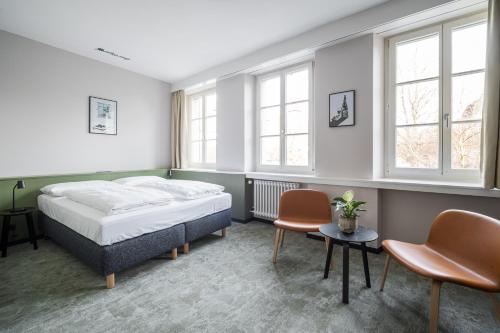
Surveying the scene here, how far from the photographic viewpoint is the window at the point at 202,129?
4715 millimetres

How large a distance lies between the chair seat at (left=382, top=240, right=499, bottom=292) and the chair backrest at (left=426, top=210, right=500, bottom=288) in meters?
0.04

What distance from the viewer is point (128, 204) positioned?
2.27 meters

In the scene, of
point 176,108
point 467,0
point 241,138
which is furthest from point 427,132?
point 176,108

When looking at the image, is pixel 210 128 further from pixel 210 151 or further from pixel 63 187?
pixel 63 187

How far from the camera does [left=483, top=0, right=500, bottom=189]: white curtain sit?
198cm

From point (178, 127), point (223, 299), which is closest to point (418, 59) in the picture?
point (223, 299)

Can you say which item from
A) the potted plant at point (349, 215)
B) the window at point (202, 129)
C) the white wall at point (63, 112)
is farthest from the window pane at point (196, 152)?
the potted plant at point (349, 215)

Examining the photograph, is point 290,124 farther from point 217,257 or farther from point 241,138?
point 217,257

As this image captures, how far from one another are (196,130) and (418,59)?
12.7ft

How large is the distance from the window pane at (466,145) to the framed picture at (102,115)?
15.8 ft

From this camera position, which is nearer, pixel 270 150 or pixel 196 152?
pixel 270 150

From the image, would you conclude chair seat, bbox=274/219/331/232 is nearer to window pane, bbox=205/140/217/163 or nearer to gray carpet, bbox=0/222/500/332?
gray carpet, bbox=0/222/500/332

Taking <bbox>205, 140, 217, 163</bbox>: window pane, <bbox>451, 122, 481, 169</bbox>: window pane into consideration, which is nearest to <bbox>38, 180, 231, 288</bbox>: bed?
<bbox>205, 140, 217, 163</bbox>: window pane

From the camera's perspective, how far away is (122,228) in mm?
2061
